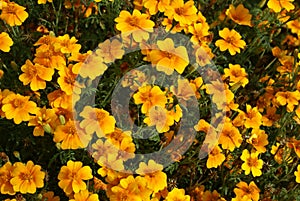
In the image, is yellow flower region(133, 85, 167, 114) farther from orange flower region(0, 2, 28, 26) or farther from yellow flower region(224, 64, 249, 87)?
orange flower region(0, 2, 28, 26)

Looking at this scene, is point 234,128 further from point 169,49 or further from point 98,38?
point 98,38

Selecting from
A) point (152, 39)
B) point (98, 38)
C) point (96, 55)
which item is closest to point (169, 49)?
point (152, 39)

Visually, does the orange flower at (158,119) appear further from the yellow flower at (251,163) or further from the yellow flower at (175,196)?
the yellow flower at (251,163)

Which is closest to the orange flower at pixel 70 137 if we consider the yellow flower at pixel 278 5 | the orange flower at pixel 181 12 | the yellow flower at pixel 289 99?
the orange flower at pixel 181 12

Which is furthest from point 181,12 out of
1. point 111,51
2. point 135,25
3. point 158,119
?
point 158,119

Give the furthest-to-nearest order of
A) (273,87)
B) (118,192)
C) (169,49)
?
(273,87) < (169,49) < (118,192)

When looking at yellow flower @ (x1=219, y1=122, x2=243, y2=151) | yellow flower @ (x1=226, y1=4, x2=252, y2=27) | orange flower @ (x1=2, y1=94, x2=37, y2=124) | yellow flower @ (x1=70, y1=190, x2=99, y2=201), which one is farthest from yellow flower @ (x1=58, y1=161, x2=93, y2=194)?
yellow flower @ (x1=226, y1=4, x2=252, y2=27)
